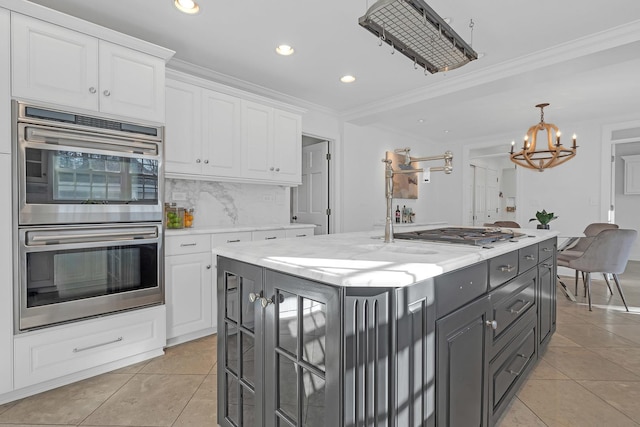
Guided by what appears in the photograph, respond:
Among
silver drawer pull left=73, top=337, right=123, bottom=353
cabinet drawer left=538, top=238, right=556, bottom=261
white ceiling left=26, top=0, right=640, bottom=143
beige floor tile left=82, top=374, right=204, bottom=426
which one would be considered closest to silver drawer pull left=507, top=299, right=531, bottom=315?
cabinet drawer left=538, top=238, right=556, bottom=261

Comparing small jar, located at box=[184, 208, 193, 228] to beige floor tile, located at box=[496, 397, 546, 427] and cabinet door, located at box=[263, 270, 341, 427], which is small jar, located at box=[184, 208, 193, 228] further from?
beige floor tile, located at box=[496, 397, 546, 427]

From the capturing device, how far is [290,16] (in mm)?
2432

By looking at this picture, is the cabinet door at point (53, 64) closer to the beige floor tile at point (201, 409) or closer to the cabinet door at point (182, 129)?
the cabinet door at point (182, 129)

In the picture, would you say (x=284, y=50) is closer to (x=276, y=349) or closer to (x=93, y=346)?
(x=276, y=349)

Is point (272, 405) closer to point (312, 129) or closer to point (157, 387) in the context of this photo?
point (157, 387)

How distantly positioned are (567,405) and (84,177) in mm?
3239

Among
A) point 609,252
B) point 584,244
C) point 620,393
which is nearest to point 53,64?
point 620,393

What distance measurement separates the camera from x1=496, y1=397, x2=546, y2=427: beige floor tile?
5.66 ft

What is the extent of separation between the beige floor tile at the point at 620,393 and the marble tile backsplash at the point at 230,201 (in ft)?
10.4

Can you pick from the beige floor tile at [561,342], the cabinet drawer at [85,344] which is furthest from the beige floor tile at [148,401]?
the beige floor tile at [561,342]

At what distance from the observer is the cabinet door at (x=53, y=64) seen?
1898mm

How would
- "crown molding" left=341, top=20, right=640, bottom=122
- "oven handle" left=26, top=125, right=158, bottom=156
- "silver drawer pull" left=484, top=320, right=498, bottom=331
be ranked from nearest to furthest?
"silver drawer pull" left=484, top=320, right=498, bottom=331 → "oven handle" left=26, top=125, right=158, bottom=156 → "crown molding" left=341, top=20, right=640, bottom=122

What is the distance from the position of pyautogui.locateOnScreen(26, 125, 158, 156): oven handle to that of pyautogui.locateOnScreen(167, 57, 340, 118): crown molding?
1029mm

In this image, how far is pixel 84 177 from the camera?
2123mm
